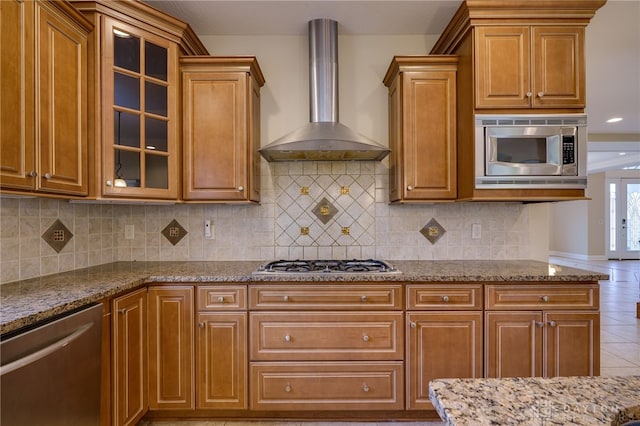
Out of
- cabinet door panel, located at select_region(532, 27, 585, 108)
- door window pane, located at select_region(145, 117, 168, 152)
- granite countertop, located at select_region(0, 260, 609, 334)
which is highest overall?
cabinet door panel, located at select_region(532, 27, 585, 108)

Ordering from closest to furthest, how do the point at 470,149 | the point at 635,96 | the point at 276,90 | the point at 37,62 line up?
the point at 37,62
the point at 470,149
the point at 276,90
the point at 635,96

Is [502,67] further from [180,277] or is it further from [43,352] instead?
[43,352]

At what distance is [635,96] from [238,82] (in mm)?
4758

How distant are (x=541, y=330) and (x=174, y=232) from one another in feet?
8.81

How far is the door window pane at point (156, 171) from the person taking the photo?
7.25 feet

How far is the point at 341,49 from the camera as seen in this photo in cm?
283

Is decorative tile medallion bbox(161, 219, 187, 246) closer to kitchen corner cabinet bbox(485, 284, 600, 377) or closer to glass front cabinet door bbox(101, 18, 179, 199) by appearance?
glass front cabinet door bbox(101, 18, 179, 199)

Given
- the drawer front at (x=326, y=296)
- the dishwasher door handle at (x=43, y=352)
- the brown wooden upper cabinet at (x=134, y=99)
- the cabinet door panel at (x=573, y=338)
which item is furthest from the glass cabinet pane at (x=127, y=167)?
the cabinet door panel at (x=573, y=338)

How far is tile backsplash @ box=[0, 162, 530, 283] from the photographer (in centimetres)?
277

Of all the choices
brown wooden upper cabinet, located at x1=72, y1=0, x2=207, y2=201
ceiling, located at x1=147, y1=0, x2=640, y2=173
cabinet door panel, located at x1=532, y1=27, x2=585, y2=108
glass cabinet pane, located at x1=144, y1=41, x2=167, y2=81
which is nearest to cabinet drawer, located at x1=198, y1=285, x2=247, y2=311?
brown wooden upper cabinet, located at x1=72, y1=0, x2=207, y2=201

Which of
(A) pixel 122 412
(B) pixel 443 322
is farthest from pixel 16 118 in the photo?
(B) pixel 443 322

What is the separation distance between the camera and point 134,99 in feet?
7.06

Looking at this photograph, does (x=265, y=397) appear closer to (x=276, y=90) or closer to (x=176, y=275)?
(x=176, y=275)

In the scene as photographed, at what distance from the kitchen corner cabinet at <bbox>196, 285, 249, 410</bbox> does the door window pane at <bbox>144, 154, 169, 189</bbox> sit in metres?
0.76
